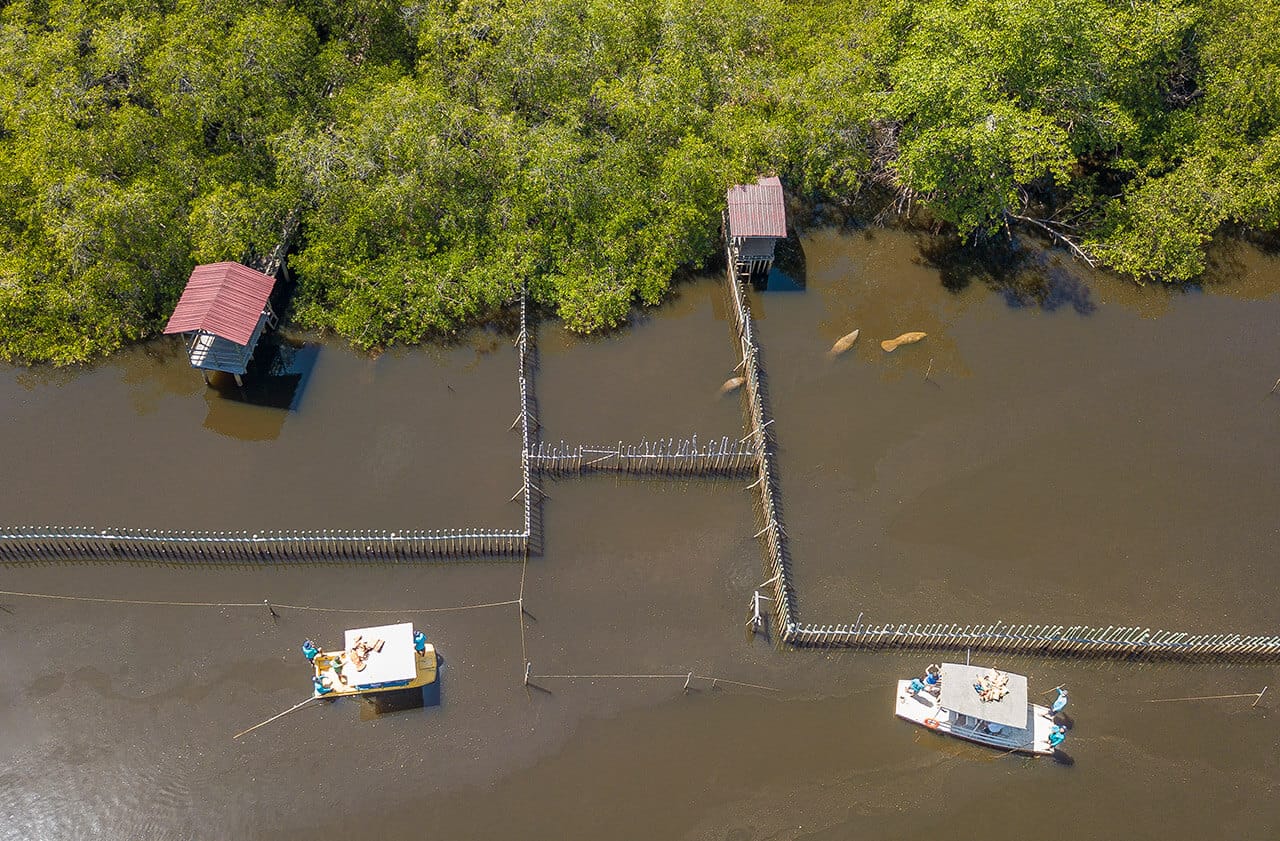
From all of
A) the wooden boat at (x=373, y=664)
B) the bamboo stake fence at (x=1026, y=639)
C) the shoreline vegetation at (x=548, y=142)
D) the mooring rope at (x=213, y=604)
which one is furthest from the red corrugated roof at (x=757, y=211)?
the wooden boat at (x=373, y=664)

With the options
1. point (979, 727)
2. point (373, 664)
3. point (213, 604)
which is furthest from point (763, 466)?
point (213, 604)

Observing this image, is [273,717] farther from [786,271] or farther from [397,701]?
[786,271]

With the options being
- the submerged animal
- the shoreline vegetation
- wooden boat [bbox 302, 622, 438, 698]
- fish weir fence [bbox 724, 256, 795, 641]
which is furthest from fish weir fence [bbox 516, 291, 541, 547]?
fish weir fence [bbox 724, 256, 795, 641]

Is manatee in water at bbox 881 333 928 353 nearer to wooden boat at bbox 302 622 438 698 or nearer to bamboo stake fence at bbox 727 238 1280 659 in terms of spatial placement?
bamboo stake fence at bbox 727 238 1280 659

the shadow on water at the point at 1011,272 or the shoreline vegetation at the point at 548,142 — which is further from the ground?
the shoreline vegetation at the point at 548,142

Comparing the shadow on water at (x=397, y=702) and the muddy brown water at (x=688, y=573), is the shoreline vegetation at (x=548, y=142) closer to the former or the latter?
the muddy brown water at (x=688, y=573)

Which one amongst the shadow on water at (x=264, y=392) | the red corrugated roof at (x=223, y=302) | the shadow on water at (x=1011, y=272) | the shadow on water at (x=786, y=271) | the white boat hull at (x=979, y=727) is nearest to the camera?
the white boat hull at (x=979, y=727)
